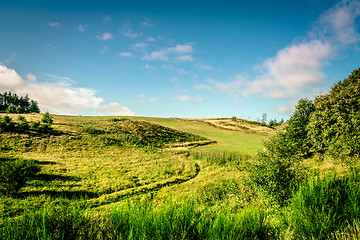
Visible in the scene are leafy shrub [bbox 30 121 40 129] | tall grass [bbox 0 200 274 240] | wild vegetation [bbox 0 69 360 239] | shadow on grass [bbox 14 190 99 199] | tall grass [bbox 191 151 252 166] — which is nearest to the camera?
tall grass [bbox 0 200 274 240]

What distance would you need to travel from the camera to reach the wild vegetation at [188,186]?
3.11m

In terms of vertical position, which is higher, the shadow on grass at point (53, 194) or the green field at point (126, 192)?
the green field at point (126, 192)

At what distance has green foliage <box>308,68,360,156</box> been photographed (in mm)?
15102

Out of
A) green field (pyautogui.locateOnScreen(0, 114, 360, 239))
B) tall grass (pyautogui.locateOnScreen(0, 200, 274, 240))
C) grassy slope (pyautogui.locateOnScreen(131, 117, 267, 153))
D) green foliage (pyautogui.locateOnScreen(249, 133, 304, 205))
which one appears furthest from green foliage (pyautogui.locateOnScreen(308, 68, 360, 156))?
tall grass (pyautogui.locateOnScreen(0, 200, 274, 240))

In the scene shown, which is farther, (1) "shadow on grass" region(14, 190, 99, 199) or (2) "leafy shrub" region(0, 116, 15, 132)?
(2) "leafy shrub" region(0, 116, 15, 132)

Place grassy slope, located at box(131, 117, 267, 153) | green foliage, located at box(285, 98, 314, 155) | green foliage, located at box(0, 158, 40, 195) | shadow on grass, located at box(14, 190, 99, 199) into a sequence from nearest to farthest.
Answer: green foliage, located at box(0, 158, 40, 195) < shadow on grass, located at box(14, 190, 99, 199) < green foliage, located at box(285, 98, 314, 155) < grassy slope, located at box(131, 117, 267, 153)

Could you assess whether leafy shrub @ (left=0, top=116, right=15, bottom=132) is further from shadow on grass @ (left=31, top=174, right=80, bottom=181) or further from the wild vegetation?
shadow on grass @ (left=31, top=174, right=80, bottom=181)

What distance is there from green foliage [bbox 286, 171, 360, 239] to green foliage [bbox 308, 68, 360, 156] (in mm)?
15285

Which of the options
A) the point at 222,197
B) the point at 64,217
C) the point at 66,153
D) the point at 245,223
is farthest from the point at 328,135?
the point at 66,153

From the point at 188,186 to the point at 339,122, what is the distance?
16470mm

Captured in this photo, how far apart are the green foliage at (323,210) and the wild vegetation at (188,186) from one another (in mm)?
22

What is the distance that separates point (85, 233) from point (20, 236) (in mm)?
1011

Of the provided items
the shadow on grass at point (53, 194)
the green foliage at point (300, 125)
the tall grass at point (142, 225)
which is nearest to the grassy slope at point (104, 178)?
the shadow on grass at point (53, 194)

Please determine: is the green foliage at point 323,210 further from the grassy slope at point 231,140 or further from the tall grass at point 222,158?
the tall grass at point 222,158
